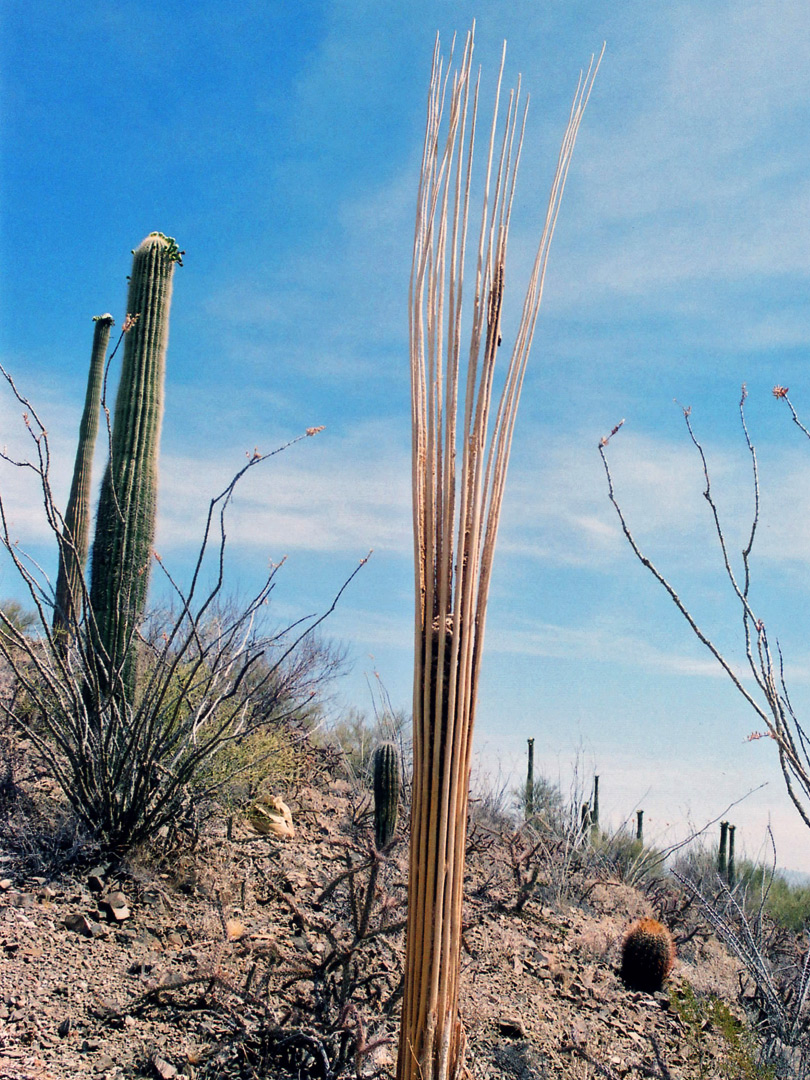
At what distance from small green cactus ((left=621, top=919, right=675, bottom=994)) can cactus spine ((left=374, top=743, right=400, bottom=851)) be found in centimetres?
167

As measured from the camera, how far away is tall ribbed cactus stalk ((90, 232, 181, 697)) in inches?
242

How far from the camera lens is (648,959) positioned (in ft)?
17.9

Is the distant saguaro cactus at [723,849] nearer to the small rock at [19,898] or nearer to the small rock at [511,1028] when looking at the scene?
the small rock at [511,1028]

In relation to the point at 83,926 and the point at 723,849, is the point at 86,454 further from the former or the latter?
the point at 723,849

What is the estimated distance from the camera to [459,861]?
2.51 meters

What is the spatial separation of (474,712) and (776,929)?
273 inches

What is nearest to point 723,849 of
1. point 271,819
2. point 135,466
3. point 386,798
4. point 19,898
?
point 386,798

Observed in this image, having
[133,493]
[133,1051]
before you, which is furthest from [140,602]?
[133,1051]

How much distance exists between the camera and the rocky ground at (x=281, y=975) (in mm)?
3352

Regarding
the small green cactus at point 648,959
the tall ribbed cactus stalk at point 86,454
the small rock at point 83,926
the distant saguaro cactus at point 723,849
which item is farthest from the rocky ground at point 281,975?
the distant saguaro cactus at point 723,849

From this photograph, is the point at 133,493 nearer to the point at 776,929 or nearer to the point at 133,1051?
the point at 133,1051

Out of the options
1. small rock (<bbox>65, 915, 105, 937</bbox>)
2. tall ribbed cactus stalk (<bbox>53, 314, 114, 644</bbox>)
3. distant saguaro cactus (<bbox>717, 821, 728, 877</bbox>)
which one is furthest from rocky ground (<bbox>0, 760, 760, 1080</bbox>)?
distant saguaro cactus (<bbox>717, 821, 728, 877</bbox>)

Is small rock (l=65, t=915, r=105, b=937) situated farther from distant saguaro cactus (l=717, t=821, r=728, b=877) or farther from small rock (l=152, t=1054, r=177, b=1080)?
distant saguaro cactus (l=717, t=821, r=728, b=877)

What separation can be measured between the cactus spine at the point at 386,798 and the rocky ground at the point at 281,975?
6.4 inches
